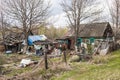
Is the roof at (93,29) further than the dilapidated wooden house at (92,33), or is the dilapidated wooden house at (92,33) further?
the roof at (93,29)

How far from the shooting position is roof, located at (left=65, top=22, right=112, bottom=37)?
4200cm

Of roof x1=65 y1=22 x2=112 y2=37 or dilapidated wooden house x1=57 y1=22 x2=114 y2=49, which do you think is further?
roof x1=65 y1=22 x2=112 y2=37

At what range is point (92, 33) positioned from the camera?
42969mm

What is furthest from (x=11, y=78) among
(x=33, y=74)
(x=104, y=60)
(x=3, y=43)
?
(x=3, y=43)

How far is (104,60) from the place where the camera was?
20656 millimetres

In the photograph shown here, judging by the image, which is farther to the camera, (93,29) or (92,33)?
(93,29)

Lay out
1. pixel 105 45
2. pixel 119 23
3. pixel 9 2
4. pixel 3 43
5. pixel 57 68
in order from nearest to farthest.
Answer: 1. pixel 57 68
2. pixel 105 45
3. pixel 119 23
4. pixel 9 2
5. pixel 3 43

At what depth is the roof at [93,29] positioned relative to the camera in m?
42.0

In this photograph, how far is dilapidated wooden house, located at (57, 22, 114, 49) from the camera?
41.8 meters

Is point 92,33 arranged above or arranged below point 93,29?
below

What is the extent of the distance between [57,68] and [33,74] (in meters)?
1.85

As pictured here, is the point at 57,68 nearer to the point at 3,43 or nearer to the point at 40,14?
the point at 40,14

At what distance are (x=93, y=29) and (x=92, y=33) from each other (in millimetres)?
1146

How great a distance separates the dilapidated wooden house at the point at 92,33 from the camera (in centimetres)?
4178
